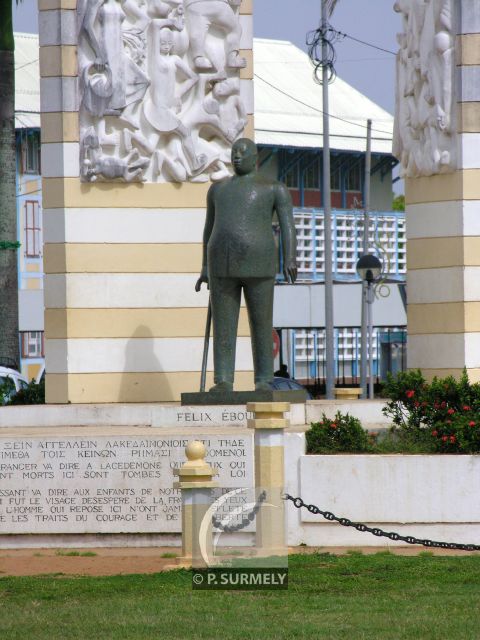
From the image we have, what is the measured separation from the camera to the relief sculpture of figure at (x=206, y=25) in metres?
16.9

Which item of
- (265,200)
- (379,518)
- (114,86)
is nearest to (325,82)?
(114,86)

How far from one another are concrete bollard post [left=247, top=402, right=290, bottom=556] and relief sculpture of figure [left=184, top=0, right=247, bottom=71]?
5.67 m

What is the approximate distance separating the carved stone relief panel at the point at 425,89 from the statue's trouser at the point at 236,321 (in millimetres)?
2896

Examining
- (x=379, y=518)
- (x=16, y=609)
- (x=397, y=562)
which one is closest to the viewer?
(x=16, y=609)

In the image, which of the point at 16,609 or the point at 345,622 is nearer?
the point at 345,622

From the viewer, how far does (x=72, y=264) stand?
1675 cm

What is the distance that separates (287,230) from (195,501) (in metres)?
3.72

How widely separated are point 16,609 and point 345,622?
2292 mm

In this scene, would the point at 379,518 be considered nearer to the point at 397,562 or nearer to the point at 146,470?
the point at 397,562

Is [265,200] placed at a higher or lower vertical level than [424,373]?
higher

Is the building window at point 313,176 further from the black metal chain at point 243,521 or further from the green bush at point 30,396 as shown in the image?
the black metal chain at point 243,521

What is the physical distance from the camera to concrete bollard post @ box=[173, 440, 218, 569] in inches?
456

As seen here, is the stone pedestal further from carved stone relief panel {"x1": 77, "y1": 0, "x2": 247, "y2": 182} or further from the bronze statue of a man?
carved stone relief panel {"x1": 77, "y1": 0, "x2": 247, "y2": 182}

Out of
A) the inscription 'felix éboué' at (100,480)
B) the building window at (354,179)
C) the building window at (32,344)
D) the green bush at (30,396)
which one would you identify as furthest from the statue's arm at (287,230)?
the building window at (354,179)
